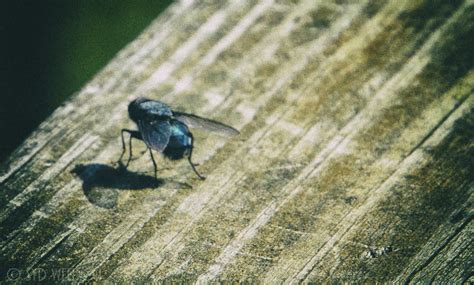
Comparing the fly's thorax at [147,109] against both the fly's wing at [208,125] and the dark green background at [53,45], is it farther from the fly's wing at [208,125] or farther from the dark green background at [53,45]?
the dark green background at [53,45]

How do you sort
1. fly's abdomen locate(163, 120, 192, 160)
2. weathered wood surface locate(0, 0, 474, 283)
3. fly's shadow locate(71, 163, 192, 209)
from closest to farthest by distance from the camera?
weathered wood surface locate(0, 0, 474, 283) → fly's shadow locate(71, 163, 192, 209) → fly's abdomen locate(163, 120, 192, 160)

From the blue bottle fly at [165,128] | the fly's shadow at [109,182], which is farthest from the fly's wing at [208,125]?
the fly's shadow at [109,182]

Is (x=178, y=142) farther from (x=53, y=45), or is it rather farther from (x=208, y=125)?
(x=53, y=45)

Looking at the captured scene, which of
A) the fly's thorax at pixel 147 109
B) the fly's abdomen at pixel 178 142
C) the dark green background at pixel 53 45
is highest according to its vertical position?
the fly's thorax at pixel 147 109

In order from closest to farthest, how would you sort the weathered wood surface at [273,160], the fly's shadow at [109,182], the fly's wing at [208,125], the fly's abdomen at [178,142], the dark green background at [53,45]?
the weathered wood surface at [273,160], the fly's shadow at [109,182], the fly's wing at [208,125], the fly's abdomen at [178,142], the dark green background at [53,45]

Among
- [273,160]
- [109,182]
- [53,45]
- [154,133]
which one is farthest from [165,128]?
[53,45]

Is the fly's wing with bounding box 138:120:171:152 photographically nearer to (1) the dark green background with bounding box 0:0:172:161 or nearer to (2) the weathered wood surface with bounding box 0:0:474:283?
(2) the weathered wood surface with bounding box 0:0:474:283

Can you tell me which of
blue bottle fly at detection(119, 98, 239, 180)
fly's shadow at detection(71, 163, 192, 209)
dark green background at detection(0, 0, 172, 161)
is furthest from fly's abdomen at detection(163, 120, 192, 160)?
dark green background at detection(0, 0, 172, 161)
